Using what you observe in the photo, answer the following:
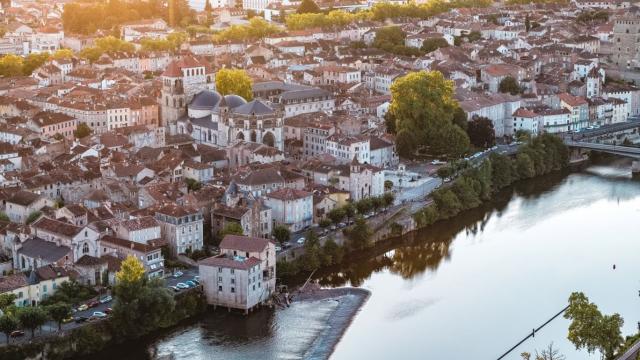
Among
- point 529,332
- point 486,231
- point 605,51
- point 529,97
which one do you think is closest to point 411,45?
point 605,51

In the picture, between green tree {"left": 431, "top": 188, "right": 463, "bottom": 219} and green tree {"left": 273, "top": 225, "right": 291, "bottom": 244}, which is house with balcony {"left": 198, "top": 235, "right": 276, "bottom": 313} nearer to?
green tree {"left": 273, "top": 225, "right": 291, "bottom": 244}

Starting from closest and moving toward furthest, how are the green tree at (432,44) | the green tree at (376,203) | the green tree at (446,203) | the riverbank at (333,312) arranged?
the riverbank at (333,312) < the green tree at (376,203) < the green tree at (446,203) < the green tree at (432,44)

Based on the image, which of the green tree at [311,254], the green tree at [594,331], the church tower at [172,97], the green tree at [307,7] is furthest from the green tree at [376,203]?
the green tree at [307,7]

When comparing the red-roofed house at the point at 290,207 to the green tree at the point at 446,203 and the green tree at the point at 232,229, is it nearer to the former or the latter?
the green tree at the point at 232,229

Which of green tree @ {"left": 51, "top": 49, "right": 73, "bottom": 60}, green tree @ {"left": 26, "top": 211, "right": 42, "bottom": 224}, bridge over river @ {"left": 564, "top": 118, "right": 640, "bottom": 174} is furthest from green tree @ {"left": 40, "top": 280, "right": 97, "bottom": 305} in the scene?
green tree @ {"left": 51, "top": 49, "right": 73, "bottom": 60}

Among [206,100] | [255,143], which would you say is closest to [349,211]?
[255,143]

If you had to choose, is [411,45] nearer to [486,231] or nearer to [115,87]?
[115,87]
